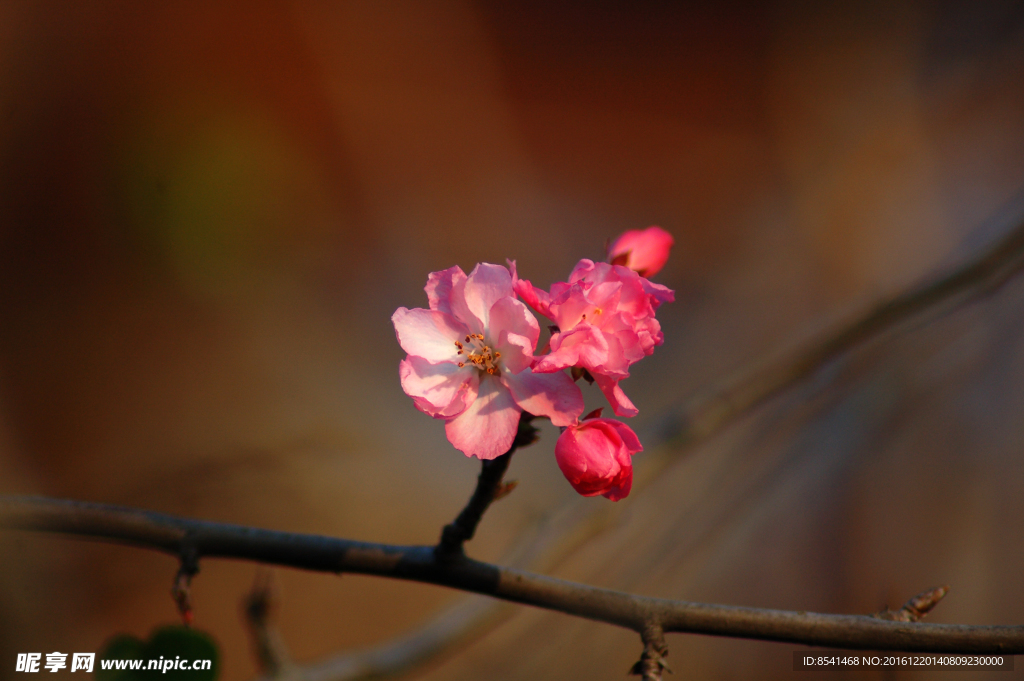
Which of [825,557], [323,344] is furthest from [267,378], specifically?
[825,557]

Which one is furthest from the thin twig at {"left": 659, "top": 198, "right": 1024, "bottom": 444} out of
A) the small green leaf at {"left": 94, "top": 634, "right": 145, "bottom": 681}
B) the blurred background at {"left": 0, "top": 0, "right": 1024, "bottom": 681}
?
the small green leaf at {"left": 94, "top": 634, "right": 145, "bottom": 681}

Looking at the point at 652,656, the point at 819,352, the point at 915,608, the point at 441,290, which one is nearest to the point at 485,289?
the point at 441,290

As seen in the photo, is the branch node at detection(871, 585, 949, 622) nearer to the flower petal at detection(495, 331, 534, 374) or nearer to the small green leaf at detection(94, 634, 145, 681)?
the flower petal at detection(495, 331, 534, 374)

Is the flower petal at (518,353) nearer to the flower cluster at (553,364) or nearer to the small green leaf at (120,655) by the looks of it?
the flower cluster at (553,364)

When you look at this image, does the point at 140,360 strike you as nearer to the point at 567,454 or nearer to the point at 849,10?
the point at 567,454

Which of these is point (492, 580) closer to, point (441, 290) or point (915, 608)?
point (441, 290)

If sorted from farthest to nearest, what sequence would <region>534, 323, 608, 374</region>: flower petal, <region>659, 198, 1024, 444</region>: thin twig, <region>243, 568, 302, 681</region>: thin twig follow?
<region>659, 198, 1024, 444</region>: thin twig → <region>243, 568, 302, 681</region>: thin twig → <region>534, 323, 608, 374</region>: flower petal

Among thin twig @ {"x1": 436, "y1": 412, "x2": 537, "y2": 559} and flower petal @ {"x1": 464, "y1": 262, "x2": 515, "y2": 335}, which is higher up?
flower petal @ {"x1": 464, "y1": 262, "x2": 515, "y2": 335}
